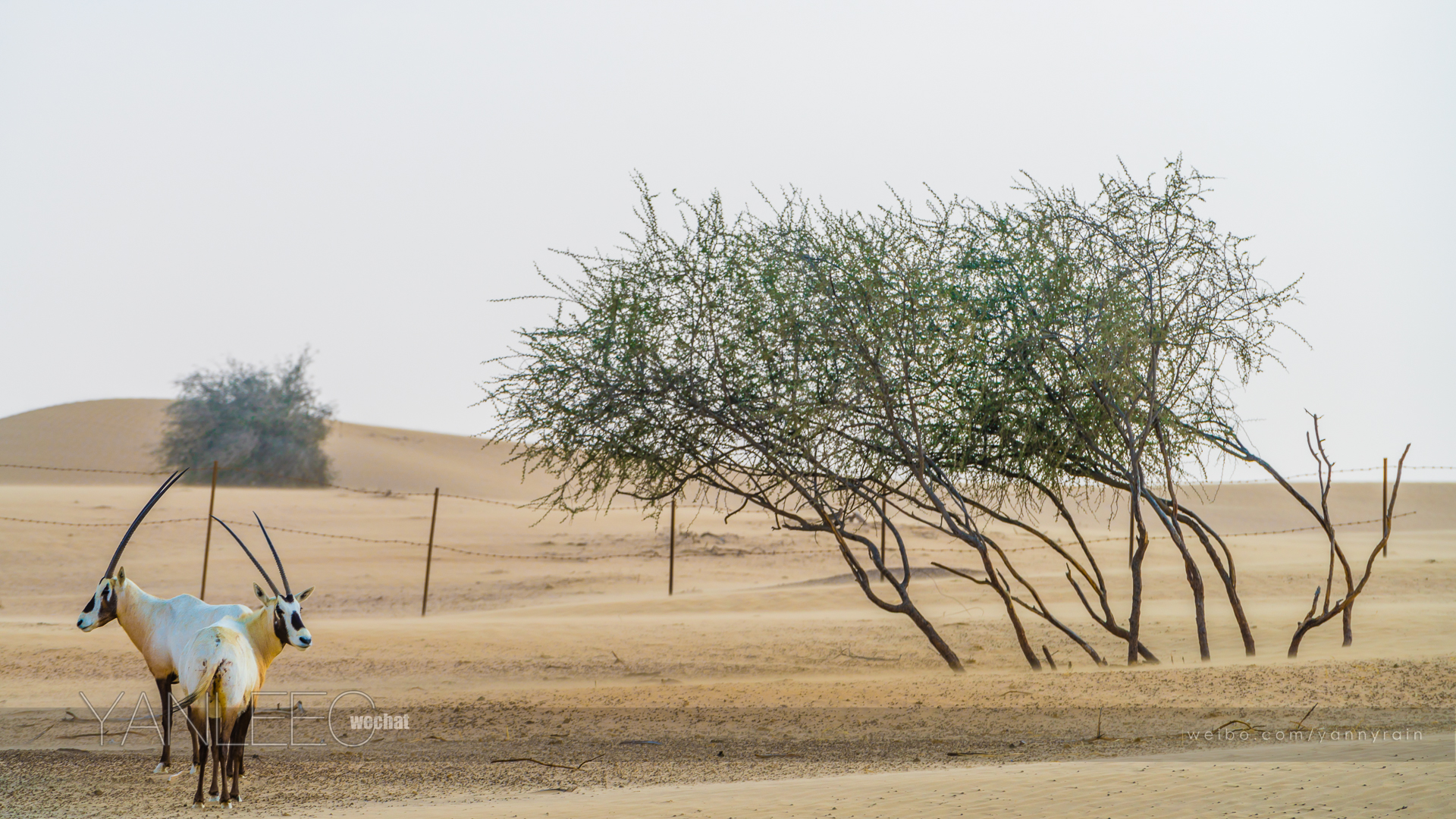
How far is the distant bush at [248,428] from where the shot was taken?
4950cm

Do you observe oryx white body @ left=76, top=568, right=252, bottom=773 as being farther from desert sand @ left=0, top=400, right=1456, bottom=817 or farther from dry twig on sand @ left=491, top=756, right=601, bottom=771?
dry twig on sand @ left=491, top=756, right=601, bottom=771

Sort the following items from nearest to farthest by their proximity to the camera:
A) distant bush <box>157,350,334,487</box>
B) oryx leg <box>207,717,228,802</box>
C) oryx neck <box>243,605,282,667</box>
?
oryx leg <box>207,717,228,802</box>
oryx neck <box>243,605,282,667</box>
distant bush <box>157,350,334,487</box>

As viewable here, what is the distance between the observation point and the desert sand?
7.94 meters

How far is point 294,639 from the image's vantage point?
306 inches

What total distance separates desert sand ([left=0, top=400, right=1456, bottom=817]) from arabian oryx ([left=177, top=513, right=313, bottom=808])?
47cm

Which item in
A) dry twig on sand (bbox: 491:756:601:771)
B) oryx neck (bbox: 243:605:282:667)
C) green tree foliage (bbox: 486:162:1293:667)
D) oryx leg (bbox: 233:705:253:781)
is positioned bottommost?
dry twig on sand (bbox: 491:756:601:771)

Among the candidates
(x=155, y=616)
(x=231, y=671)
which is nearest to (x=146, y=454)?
(x=155, y=616)

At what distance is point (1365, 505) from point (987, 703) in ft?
180

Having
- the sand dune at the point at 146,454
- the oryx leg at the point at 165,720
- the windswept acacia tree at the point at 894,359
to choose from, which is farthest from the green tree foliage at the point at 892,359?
the sand dune at the point at 146,454

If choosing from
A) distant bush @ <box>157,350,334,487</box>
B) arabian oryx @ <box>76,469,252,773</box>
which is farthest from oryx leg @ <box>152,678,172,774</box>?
distant bush @ <box>157,350,334,487</box>

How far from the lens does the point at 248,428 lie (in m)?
50.1

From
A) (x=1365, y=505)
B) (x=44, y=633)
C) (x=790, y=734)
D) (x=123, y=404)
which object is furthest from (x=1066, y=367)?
(x=123, y=404)

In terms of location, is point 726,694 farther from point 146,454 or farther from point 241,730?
point 146,454

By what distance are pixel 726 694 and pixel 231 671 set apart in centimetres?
732
